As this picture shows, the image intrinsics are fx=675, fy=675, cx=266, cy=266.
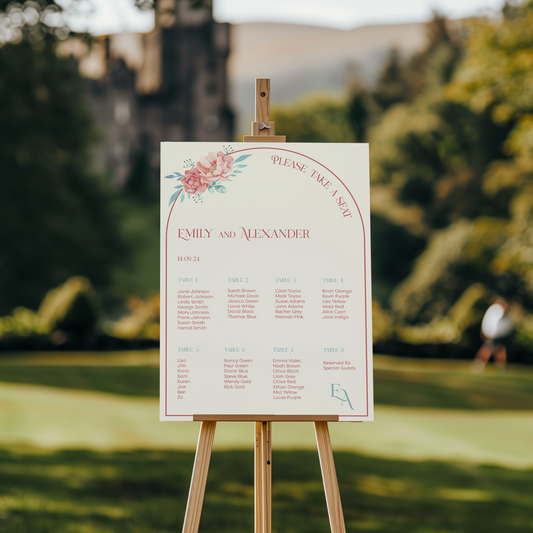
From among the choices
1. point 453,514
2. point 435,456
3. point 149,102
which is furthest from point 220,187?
point 149,102

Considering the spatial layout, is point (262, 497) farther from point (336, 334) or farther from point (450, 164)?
point (450, 164)

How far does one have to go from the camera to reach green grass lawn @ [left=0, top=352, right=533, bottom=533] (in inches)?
201

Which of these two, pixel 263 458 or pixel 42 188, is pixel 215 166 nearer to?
pixel 263 458

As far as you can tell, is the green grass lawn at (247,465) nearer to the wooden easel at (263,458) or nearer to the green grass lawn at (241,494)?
the green grass lawn at (241,494)

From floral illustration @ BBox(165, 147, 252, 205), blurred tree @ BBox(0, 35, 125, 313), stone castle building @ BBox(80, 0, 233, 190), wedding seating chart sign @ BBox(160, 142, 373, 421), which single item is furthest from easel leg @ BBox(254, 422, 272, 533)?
stone castle building @ BBox(80, 0, 233, 190)

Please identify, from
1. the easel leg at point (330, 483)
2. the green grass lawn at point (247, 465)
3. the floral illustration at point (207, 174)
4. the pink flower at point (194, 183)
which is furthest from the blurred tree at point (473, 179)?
the easel leg at point (330, 483)

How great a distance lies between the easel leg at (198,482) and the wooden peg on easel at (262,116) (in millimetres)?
1480

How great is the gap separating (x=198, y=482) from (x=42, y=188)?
2365cm

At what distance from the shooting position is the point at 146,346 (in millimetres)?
17266

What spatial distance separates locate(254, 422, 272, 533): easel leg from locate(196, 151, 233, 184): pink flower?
1279mm

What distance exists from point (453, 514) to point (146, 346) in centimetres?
1281

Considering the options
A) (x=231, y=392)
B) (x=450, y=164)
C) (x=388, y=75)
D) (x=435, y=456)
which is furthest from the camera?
(x=388, y=75)

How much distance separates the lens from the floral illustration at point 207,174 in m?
3.41

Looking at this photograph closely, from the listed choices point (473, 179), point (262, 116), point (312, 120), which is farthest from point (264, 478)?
point (312, 120)
